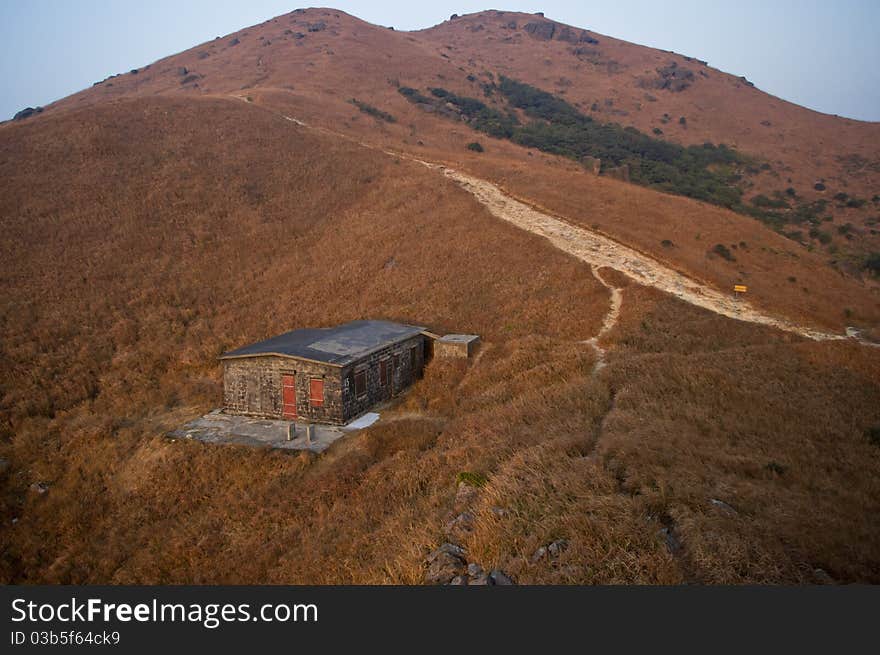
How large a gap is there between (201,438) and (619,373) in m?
16.5

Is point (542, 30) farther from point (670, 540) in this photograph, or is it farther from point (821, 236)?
point (670, 540)

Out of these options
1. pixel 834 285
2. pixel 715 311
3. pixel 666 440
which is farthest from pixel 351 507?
pixel 834 285

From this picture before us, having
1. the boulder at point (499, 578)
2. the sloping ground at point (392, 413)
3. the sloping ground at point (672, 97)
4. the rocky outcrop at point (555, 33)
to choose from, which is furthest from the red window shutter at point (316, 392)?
the rocky outcrop at point (555, 33)

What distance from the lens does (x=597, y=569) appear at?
31.0 feet

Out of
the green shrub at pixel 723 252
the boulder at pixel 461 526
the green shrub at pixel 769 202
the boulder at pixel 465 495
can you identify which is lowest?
the boulder at pixel 465 495

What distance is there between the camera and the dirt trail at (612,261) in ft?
96.1

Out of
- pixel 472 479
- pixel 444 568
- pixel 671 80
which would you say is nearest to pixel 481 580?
pixel 444 568

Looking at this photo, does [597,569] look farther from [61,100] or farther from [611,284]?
[61,100]

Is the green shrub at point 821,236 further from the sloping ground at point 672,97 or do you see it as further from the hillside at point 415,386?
the sloping ground at point 672,97

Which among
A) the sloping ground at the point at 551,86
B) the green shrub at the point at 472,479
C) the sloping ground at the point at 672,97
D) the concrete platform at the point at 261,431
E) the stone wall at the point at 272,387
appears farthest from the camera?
the sloping ground at the point at 672,97

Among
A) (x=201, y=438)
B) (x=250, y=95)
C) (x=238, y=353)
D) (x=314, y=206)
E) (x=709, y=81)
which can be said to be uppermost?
(x=709, y=81)

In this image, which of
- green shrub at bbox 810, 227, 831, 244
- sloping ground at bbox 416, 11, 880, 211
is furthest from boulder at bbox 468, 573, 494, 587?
sloping ground at bbox 416, 11, 880, 211

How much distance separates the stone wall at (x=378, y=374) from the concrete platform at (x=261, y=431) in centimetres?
65

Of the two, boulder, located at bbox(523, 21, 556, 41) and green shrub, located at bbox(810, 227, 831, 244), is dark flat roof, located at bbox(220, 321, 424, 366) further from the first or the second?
boulder, located at bbox(523, 21, 556, 41)
